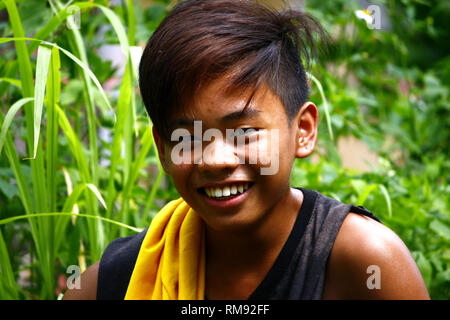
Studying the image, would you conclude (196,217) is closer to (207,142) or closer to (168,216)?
(168,216)

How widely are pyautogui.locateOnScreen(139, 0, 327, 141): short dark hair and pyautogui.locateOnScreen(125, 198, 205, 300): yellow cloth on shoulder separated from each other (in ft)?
0.88

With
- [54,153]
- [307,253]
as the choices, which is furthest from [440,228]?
[54,153]

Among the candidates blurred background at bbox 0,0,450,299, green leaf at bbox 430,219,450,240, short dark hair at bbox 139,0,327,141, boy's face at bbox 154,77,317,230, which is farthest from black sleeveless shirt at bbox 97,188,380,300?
green leaf at bbox 430,219,450,240

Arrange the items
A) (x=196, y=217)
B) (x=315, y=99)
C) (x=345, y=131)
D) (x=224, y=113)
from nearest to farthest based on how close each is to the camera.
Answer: (x=224, y=113) → (x=196, y=217) → (x=315, y=99) → (x=345, y=131)

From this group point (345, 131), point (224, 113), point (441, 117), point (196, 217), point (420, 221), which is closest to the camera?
point (224, 113)

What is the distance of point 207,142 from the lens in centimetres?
130

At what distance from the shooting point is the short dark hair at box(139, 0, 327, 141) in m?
1.31

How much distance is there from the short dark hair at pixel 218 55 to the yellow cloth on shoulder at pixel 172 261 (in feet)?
0.88

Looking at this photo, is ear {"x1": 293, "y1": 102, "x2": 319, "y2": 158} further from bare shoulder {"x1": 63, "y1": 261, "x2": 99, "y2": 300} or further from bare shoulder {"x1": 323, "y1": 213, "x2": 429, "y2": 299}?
bare shoulder {"x1": 63, "y1": 261, "x2": 99, "y2": 300}

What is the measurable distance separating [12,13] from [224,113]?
2.26ft

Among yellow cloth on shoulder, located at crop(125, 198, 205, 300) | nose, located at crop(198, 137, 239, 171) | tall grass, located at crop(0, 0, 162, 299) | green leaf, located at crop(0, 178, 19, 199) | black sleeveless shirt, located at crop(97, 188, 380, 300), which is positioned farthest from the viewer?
green leaf, located at crop(0, 178, 19, 199)

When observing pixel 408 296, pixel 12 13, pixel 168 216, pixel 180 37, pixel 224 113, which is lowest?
pixel 408 296

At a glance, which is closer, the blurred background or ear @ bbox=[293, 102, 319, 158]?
ear @ bbox=[293, 102, 319, 158]

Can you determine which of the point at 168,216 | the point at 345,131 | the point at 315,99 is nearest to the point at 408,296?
the point at 168,216
